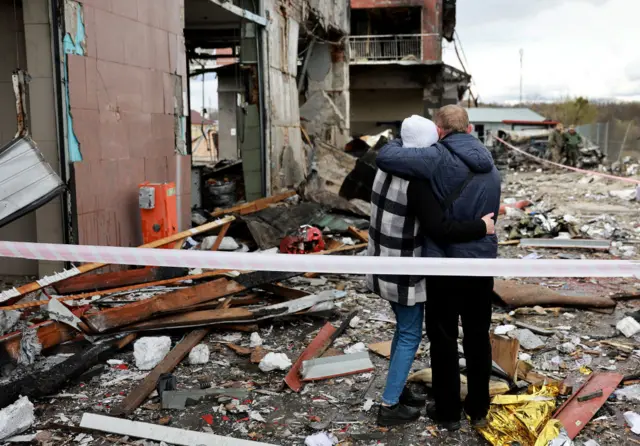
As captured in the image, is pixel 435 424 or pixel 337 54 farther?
pixel 337 54

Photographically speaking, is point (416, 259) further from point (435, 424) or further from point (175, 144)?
point (175, 144)

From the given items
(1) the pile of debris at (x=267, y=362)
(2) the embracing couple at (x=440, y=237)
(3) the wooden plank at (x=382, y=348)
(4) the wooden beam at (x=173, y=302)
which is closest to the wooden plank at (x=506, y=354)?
(1) the pile of debris at (x=267, y=362)

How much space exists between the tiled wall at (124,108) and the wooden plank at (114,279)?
75 centimetres

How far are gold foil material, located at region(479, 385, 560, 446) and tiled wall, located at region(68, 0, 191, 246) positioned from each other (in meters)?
4.59

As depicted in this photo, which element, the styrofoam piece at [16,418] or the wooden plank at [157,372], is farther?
the wooden plank at [157,372]

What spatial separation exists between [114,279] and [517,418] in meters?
3.99

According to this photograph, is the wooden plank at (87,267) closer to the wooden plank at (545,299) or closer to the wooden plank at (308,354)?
the wooden plank at (308,354)

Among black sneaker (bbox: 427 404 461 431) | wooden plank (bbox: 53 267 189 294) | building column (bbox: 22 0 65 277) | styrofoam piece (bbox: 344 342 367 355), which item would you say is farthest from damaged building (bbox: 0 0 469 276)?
black sneaker (bbox: 427 404 461 431)

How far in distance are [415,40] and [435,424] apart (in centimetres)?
2619

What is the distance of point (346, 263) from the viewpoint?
3.11 meters

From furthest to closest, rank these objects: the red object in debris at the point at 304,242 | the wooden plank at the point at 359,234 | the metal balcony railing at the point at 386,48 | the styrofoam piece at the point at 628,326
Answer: the metal balcony railing at the point at 386,48
the wooden plank at the point at 359,234
the red object in debris at the point at 304,242
the styrofoam piece at the point at 628,326

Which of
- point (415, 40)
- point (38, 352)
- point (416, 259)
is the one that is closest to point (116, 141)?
point (38, 352)

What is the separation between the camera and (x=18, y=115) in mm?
5730

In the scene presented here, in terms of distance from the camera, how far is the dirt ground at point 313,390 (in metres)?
3.23
